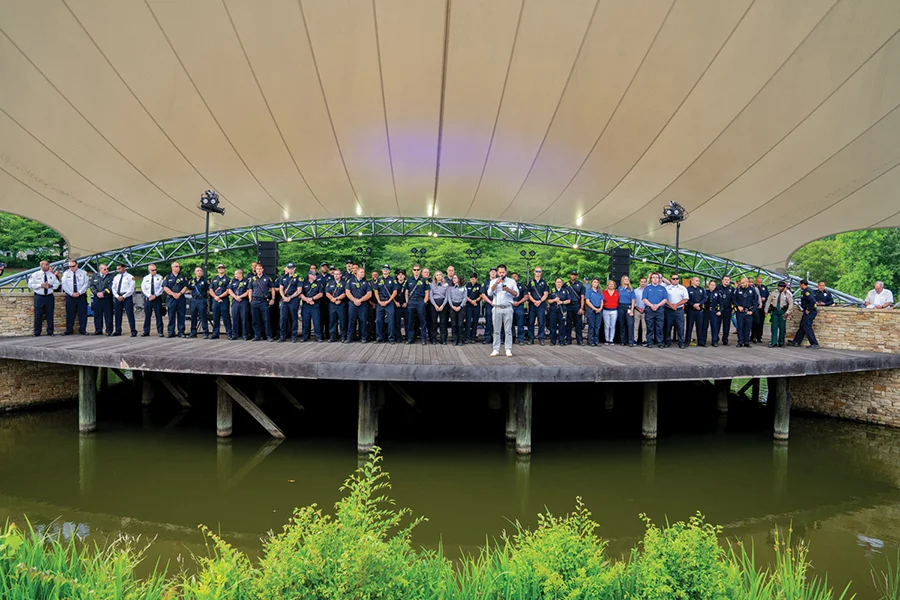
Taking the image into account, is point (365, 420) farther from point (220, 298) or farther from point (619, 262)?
point (619, 262)

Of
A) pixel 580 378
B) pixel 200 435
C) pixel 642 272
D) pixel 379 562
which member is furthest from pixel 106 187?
pixel 642 272

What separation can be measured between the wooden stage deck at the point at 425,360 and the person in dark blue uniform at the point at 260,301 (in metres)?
0.45

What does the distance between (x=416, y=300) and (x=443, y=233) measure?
966 cm

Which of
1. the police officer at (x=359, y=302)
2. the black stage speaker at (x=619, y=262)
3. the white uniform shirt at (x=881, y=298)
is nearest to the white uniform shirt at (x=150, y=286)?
the police officer at (x=359, y=302)

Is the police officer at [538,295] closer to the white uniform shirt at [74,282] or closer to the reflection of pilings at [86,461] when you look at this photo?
the reflection of pilings at [86,461]

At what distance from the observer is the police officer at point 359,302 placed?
27.4 ft

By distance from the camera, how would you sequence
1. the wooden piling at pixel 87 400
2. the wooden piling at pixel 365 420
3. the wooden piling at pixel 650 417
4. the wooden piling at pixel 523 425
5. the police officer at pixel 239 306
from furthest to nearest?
the police officer at pixel 239 306 → the wooden piling at pixel 650 417 → the wooden piling at pixel 87 400 → the wooden piling at pixel 523 425 → the wooden piling at pixel 365 420

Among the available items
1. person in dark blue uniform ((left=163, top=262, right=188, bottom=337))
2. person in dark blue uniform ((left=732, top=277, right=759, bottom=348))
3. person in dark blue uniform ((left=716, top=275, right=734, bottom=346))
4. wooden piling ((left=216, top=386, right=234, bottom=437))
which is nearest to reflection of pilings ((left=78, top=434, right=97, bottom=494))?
wooden piling ((left=216, top=386, right=234, bottom=437))

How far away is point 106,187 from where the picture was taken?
→ 11383 mm

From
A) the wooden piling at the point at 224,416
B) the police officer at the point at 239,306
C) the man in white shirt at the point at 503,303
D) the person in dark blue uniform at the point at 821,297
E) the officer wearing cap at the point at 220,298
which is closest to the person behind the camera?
the man in white shirt at the point at 503,303

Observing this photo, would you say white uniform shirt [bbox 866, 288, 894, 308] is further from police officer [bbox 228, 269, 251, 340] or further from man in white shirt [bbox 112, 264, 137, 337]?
man in white shirt [bbox 112, 264, 137, 337]

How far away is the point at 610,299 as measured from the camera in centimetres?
888

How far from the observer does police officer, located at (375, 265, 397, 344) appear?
8391 millimetres

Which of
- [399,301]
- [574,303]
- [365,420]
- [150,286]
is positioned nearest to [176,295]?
[150,286]
